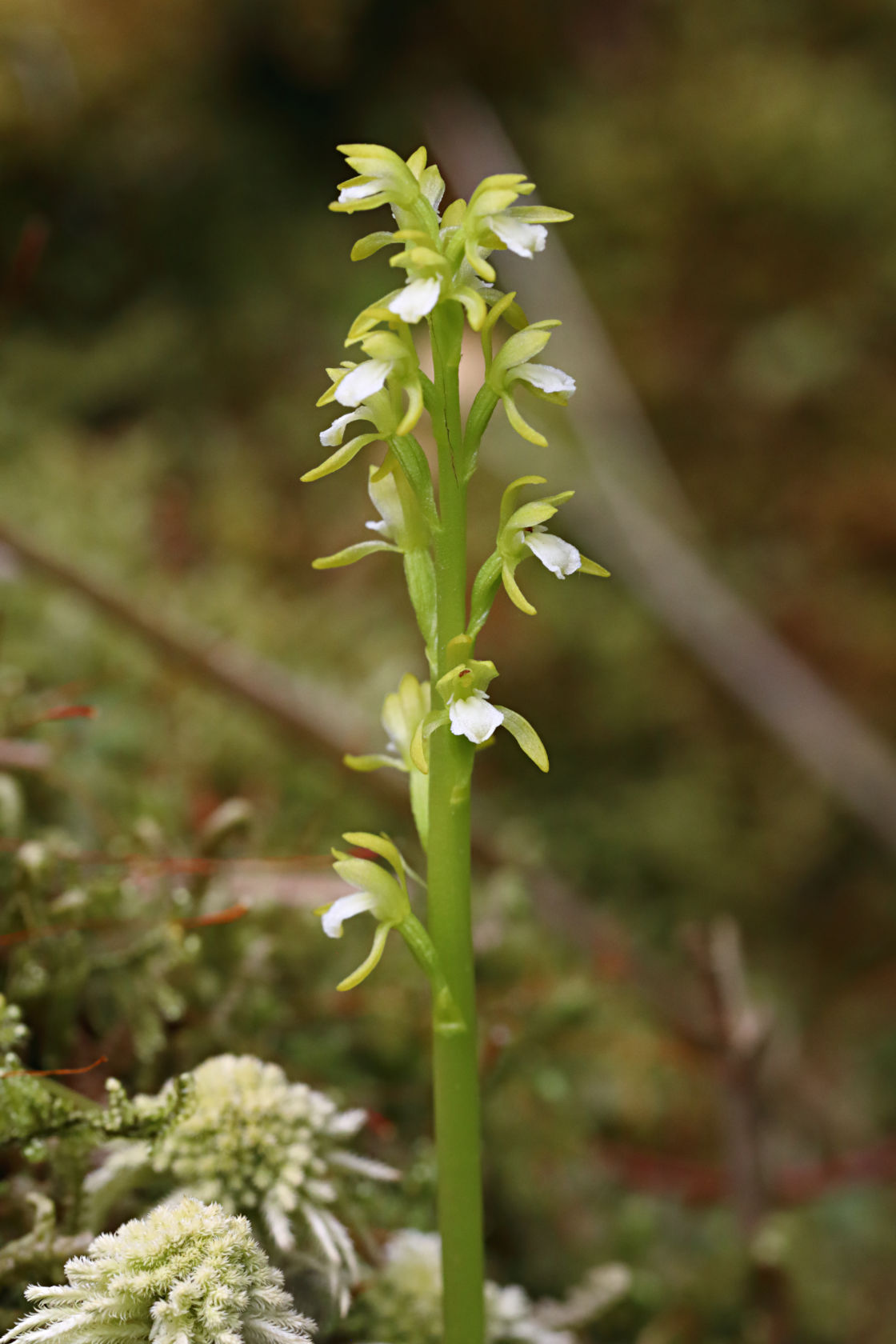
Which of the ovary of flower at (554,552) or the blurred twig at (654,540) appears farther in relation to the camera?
the blurred twig at (654,540)

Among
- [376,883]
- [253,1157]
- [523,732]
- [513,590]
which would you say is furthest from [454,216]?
[253,1157]

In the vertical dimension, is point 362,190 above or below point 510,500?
above

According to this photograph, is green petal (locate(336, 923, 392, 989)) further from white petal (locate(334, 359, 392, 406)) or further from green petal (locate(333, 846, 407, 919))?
white petal (locate(334, 359, 392, 406))

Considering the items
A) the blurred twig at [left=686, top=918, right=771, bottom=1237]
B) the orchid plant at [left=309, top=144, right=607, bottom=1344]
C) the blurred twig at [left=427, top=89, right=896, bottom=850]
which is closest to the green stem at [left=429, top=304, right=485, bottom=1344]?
the orchid plant at [left=309, top=144, right=607, bottom=1344]

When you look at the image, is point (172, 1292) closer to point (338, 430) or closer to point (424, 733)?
point (424, 733)

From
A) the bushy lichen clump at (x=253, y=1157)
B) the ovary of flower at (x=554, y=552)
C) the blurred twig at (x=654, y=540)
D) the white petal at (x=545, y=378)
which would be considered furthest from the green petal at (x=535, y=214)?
the blurred twig at (x=654, y=540)

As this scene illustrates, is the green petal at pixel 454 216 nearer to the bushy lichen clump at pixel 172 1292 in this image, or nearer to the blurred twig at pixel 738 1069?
the bushy lichen clump at pixel 172 1292
